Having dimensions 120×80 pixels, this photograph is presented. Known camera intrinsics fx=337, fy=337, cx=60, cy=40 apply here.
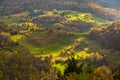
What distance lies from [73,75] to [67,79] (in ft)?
3.47

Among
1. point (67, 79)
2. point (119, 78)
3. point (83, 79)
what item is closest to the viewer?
point (83, 79)

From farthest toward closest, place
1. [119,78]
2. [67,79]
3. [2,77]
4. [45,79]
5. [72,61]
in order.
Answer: [2,77] → [45,79] → [72,61] → [119,78] → [67,79]

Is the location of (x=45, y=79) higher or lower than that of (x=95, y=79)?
lower

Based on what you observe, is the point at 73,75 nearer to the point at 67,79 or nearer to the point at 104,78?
the point at 67,79

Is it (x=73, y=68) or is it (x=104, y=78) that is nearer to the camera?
(x=104, y=78)

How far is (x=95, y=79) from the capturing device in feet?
144

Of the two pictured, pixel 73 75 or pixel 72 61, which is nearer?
pixel 73 75

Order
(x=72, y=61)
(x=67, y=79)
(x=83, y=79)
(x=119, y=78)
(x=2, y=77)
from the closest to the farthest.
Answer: (x=83, y=79) → (x=67, y=79) → (x=119, y=78) → (x=72, y=61) → (x=2, y=77)

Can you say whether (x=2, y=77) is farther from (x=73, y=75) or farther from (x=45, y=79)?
(x=73, y=75)

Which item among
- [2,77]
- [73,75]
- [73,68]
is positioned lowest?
[2,77]

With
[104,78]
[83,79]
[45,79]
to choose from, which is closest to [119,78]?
[104,78]

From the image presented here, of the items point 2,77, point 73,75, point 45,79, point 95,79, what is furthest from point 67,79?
point 2,77

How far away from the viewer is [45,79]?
179m

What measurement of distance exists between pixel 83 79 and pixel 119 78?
10.8 m
